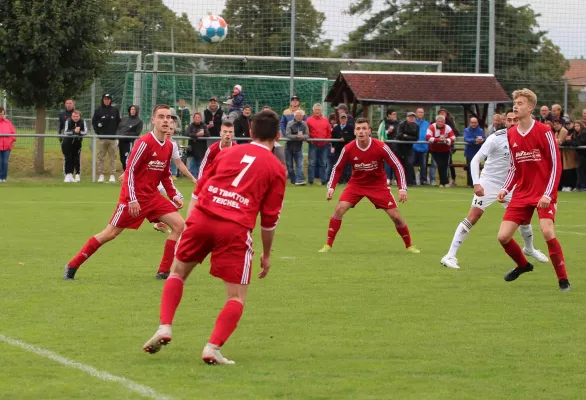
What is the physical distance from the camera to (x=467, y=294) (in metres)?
9.87

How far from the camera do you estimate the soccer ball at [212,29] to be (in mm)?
28609

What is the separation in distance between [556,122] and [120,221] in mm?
16039

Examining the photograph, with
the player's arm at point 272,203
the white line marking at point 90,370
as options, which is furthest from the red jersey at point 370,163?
the white line marking at point 90,370

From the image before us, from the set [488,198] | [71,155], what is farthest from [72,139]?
[488,198]

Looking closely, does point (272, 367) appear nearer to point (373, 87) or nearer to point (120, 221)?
point (120, 221)

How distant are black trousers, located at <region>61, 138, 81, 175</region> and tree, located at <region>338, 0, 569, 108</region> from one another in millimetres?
9194

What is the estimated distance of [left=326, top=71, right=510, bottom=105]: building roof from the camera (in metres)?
27.4

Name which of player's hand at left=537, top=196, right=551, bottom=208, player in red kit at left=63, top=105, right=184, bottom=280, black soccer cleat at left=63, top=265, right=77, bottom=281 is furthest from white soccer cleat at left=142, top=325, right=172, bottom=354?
player's hand at left=537, top=196, right=551, bottom=208

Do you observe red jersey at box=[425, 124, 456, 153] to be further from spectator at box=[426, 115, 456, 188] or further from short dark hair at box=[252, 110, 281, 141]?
short dark hair at box=[252, 110, 281, 141]

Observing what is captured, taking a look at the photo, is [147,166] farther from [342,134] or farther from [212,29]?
[212,29]

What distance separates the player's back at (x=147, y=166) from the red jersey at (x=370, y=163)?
3.01 metres

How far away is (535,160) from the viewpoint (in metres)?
10.0

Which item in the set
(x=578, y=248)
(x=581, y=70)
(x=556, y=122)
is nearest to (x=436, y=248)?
(x=578, y=248)

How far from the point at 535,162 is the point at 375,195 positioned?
135 inches
